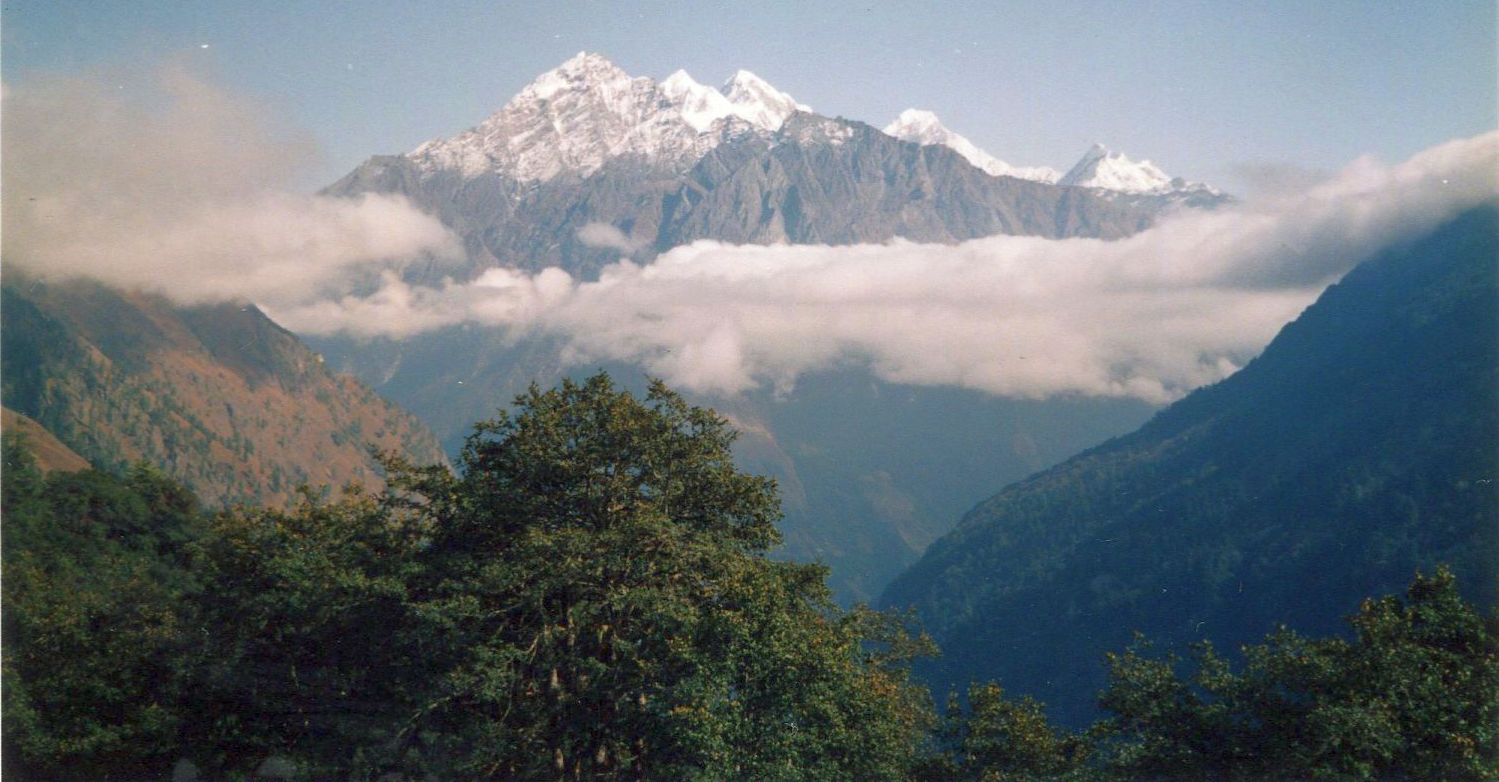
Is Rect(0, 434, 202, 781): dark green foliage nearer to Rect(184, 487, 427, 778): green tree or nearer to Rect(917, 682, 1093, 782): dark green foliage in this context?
Rect(184, 487, 427, 778): green tree

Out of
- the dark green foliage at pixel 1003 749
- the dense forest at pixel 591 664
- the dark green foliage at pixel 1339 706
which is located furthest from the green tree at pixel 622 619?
the dark green foliage at pixel 1339 706

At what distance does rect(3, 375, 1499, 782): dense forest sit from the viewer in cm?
2978

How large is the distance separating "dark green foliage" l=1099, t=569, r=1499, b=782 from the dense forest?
0.26 feet

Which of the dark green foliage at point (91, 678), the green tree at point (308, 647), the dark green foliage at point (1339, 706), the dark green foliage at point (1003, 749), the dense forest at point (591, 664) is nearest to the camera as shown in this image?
the dark green foliage at point (1339, 706)

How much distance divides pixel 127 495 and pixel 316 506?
65.6 m

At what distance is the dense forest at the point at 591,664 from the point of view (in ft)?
97.7

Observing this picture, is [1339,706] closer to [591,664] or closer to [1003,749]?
[1003,749]

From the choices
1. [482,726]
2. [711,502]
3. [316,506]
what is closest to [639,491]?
[711,502]

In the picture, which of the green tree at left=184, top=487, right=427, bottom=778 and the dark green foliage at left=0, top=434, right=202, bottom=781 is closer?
the dark green foliage at left=0, top=434, right=202, bottom=781

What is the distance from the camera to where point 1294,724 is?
29234 millimetres

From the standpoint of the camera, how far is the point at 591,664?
3253 centimetres

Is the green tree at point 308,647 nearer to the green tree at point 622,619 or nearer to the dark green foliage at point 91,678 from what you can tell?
the dark green foliage at point 91,678

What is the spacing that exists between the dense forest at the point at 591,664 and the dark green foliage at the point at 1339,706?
0.08 meters

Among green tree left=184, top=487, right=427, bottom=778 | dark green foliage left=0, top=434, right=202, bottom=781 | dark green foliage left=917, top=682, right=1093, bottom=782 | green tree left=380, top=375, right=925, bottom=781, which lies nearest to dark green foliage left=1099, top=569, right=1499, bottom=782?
dark green foliage left=917, top=682, right=1093, bottom=782
